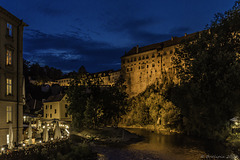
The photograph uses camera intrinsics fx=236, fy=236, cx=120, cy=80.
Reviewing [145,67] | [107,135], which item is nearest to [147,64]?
[145,67]

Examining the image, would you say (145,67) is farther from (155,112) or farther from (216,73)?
(216,73)

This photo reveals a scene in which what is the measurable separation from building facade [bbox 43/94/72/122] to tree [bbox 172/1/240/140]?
43.1 m

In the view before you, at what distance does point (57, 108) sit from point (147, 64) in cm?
5477

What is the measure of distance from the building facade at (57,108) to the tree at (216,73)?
43074 millimetres

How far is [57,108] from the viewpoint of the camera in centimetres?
6519

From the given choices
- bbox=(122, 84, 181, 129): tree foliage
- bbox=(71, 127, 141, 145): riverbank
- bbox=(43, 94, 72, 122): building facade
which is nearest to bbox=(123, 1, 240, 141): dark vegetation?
bbox=(71, 127, 141, 145): riverbank

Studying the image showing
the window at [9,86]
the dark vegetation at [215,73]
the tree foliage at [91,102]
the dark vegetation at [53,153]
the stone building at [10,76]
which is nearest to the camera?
the dark vegetation at [53,153]

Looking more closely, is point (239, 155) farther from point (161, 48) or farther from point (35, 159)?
point (161, 48)

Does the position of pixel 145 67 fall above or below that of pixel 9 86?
above

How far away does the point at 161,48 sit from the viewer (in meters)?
107

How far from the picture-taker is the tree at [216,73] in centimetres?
2408

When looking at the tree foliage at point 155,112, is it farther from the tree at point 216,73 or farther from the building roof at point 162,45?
the tree at point 216,73

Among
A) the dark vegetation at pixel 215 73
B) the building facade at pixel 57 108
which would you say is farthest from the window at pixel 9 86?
the building facade at pixel 57 108

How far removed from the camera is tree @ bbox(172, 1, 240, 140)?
948 inches
